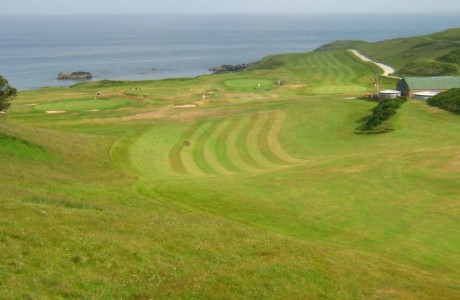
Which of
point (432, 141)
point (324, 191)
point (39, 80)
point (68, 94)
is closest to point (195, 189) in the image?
point (324, 191)

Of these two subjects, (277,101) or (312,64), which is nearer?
(277,101)

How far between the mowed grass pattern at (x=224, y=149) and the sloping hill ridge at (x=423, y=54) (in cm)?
6050

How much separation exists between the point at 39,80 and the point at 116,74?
84.9ft

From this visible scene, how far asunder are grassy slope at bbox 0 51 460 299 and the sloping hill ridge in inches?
1910

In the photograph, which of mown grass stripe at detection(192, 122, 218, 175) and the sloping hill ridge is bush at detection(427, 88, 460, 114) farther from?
the sloping hill ridge

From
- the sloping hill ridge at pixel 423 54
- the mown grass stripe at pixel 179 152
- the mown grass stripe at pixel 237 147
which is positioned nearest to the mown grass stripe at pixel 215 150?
the mown grass stripe at pixel 237 147

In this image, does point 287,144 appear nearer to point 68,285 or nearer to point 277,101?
point 277,101

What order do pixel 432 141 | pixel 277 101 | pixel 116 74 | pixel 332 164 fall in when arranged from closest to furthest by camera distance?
1. pixel 332 164
2. pixel 432 141
3. pixel 277 101
4. pixel 116 74

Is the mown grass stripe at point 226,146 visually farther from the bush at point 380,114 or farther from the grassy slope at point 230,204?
the bush at point 380,114

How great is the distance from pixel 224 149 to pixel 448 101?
3125cm

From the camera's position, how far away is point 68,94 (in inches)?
3893

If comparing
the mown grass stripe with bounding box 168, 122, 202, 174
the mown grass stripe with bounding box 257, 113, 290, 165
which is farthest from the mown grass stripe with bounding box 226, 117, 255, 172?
the mown grass stripe with bounding box 168, 122, 202, 174

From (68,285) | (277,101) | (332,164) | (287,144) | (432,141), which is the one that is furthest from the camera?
(277,101)

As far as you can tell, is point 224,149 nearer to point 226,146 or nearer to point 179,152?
point 226,146
